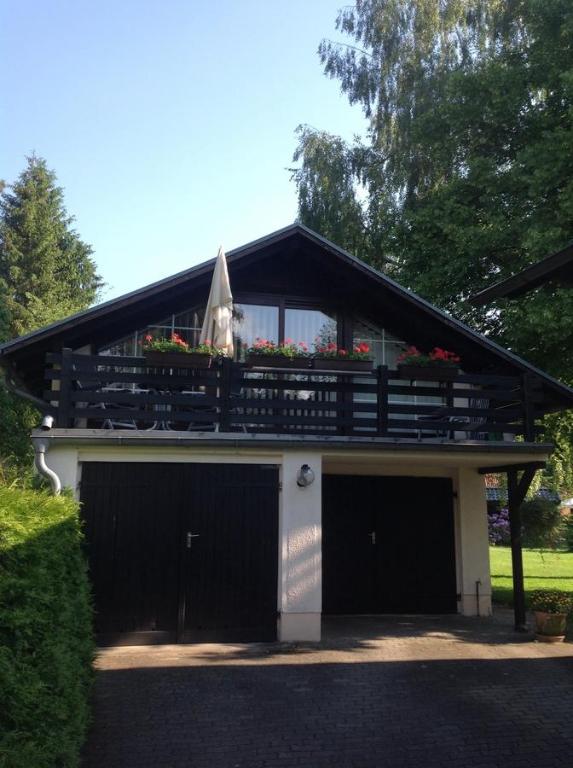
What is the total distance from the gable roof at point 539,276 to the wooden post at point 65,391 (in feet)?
18.9

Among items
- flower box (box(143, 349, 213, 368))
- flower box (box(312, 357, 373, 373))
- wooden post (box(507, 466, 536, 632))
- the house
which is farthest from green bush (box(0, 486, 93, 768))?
wooden post (box(507, 466, 536, 632))

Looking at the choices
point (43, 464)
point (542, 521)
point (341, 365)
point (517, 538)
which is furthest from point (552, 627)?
point (542, 521)

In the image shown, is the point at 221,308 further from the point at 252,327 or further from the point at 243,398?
the point at 252,327

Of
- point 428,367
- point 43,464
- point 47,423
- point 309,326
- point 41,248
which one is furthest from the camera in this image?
point 41,248

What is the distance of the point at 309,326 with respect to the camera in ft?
37.7

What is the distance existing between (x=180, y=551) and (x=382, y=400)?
367 centimetres

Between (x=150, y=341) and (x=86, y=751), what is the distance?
5273mm

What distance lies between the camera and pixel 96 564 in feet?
27.7

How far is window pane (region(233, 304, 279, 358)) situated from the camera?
11.1 m

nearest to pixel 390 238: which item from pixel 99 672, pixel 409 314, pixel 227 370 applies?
pixel 409 314

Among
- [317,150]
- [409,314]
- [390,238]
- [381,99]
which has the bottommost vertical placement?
[409,314]

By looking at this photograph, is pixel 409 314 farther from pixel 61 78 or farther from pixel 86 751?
pixel 86 751

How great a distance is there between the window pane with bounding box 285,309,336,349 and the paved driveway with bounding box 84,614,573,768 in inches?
201

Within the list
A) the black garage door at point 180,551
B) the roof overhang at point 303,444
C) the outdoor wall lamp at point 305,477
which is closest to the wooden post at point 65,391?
the roof overhang at point 303,444
